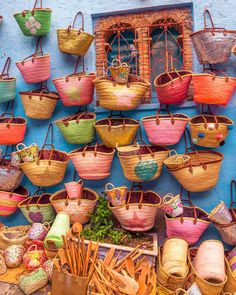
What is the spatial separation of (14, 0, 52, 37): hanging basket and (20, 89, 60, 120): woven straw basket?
0.54 meters

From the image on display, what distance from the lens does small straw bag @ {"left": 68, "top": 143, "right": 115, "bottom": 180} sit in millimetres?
2869

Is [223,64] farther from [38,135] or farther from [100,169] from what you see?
[38,135]

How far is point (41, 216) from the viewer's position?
309cm

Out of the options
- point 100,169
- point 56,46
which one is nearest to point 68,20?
point 56,46

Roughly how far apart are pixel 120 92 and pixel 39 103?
77 cm

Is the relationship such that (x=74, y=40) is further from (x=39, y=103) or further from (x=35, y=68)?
(x=39, y=103)

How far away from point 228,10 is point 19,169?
7.62 ft

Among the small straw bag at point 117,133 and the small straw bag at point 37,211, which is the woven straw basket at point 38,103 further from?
the small straw bag at point 37,211

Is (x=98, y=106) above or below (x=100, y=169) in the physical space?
above

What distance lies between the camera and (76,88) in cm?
291

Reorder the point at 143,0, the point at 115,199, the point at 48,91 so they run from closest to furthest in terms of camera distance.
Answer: the point at 115,199, the point at 143,0, the point at 48,91

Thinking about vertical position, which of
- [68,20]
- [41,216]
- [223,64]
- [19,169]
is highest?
[68,20]

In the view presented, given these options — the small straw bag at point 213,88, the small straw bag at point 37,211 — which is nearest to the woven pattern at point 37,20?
the small straw bag at point 213,88

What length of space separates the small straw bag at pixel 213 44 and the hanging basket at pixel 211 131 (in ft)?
1.53
